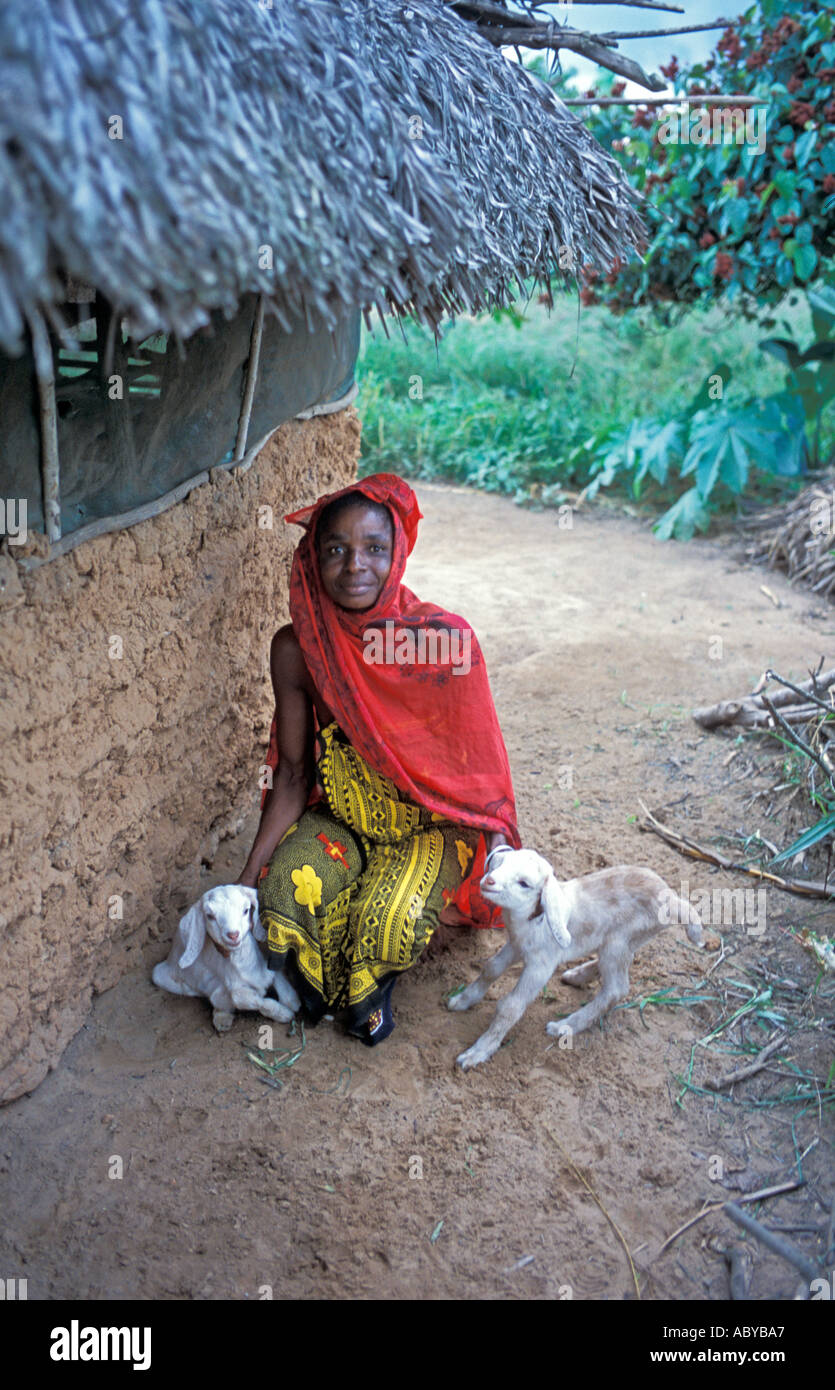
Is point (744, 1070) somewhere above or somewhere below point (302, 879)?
below

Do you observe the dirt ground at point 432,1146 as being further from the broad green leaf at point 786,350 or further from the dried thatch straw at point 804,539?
the broad green leaf at point 786,350

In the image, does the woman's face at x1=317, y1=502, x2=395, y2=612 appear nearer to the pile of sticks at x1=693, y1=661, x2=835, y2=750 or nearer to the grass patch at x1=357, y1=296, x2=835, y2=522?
the pile of sticks at x1=693, y1=661, x2=835, y2=750

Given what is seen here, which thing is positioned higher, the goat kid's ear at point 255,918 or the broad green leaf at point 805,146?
the broad green leaf at point 805,146

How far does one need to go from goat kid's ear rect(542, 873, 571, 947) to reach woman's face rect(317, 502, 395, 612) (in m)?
0.94

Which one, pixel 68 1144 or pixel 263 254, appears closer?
pixel 263 254

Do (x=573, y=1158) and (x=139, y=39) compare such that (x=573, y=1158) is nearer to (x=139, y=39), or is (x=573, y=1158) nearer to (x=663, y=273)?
(x=139, y=39)

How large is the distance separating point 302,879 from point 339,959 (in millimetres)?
276

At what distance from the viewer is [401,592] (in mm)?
2955

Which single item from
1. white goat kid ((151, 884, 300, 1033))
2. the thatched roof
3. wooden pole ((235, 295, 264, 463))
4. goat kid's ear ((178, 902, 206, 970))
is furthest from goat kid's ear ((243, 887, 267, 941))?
the thatched roof

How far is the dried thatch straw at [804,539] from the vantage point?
21.1ft

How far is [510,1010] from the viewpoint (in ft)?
8.72

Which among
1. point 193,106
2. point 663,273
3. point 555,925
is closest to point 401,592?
point 555,925

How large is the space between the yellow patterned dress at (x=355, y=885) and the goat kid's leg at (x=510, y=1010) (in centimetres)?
29

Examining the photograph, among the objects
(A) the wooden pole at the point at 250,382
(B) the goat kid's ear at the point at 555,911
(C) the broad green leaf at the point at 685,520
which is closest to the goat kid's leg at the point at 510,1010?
(B) the goat kid's ear at the point at 555,911
